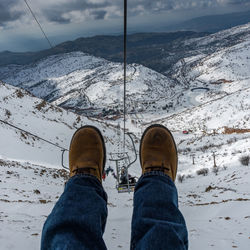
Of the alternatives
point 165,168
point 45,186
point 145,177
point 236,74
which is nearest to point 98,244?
point 145,177

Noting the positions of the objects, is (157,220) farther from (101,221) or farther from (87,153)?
(87,153)

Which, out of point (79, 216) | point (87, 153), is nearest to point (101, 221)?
point (79, 216)

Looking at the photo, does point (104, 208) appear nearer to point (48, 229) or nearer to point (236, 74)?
point (48, 229)

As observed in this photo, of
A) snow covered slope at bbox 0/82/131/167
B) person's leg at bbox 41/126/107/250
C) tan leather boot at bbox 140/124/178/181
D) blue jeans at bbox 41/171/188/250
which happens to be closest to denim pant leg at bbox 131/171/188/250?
blue jeans at bbox 41/171/188/250

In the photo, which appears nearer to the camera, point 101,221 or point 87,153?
point 101,221

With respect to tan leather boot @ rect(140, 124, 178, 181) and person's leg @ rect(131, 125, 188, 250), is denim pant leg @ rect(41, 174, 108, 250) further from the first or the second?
tan leather boot @ rect(140, 124, 178, 181)
